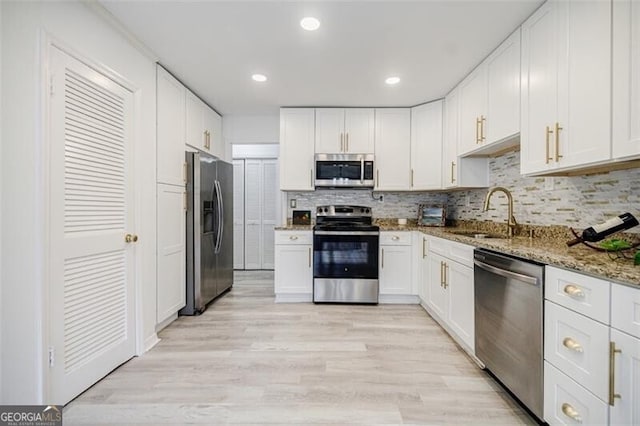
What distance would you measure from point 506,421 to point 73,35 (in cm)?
317

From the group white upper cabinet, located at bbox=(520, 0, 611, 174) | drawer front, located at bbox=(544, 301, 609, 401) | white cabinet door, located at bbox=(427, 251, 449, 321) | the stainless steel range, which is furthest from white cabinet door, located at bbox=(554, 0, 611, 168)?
the stainless steel range

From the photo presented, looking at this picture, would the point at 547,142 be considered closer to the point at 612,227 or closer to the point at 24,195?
the point at 612,227

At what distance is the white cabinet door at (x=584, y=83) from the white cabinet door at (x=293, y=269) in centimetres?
253

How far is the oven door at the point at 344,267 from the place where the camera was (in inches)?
138

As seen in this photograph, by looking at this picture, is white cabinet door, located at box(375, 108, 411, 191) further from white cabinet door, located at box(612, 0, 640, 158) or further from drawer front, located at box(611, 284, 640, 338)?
drawer front, located at box(611, 284, 640, 338)

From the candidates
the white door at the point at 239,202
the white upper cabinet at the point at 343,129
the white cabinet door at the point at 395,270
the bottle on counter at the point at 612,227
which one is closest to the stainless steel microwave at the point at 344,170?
the white upper cabinet at the point at 343,129

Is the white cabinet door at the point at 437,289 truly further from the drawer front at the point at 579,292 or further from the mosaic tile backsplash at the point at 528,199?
the drawer front at the point at 579,292

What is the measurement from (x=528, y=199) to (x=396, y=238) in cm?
136

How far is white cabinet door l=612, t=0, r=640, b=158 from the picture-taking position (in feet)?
4.28

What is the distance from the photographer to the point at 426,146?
369 centimetres

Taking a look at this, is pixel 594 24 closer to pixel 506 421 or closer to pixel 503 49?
pixel 503 49

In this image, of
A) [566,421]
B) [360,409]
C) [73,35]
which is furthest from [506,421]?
[73,35]

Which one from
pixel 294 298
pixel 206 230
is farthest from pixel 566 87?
pixel 206 230

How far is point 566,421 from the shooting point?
1353 millimetres
